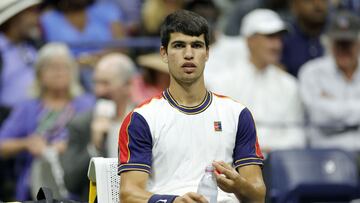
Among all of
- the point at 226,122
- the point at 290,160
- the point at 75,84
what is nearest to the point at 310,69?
the point at 290,160

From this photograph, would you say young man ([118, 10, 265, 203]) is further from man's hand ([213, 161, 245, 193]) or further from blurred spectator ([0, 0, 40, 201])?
blurred spectator ([0, 0, 40, 201])

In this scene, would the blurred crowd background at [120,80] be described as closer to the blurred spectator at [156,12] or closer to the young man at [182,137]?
the blurred spectator at [156,12]

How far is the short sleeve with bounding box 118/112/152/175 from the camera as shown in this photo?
524 cm

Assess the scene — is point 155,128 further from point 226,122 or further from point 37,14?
point 37,14

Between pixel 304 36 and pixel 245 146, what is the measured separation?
18.3ft

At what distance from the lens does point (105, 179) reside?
5652mm

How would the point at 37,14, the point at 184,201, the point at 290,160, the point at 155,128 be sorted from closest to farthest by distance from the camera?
1. the point at 184,201
2. the point at 155,128
3. the point at 290,160
4. the point at 37,14

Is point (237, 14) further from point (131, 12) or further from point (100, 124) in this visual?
point (100, 124)

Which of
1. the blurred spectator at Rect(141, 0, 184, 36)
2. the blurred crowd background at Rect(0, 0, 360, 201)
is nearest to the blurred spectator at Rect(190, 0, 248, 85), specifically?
the blurred crowd background at Rect(0, 0, 360, 201)

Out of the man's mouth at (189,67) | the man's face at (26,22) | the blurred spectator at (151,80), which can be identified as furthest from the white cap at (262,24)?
the man's mouth at (189,67)

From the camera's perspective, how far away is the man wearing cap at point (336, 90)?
32.3 feet

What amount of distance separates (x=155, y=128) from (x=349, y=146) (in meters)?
4.81

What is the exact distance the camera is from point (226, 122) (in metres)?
5.41

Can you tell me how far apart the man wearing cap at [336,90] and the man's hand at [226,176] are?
4796mm
